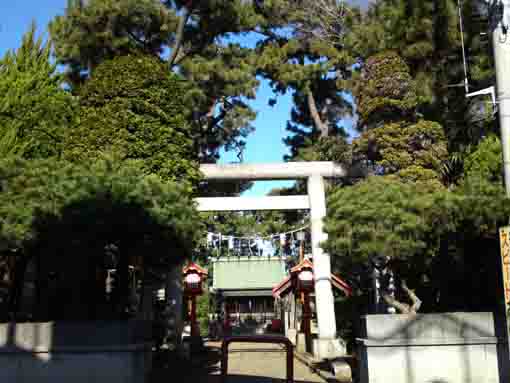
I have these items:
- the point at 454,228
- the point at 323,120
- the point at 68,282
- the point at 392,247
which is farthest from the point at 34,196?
the point at 323,120

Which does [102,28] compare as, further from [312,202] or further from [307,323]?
[307,323]

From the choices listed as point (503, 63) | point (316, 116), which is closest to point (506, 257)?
point (503, 63)

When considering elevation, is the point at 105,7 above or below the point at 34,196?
above

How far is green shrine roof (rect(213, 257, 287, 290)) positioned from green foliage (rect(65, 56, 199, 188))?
2167cm

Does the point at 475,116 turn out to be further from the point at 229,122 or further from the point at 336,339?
the point at 229,122

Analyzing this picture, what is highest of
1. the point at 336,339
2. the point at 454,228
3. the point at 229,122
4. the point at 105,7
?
the point at 105,7

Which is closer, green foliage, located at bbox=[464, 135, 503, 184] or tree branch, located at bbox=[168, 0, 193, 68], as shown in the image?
green foliage, located at bbox=[464, 135, 503, 184]

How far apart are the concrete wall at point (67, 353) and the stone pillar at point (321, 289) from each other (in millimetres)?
8514

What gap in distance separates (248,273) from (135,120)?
2409cm

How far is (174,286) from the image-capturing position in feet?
61.6

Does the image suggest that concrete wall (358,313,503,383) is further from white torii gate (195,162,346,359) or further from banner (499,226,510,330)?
white torii gate (195,162,346,359)

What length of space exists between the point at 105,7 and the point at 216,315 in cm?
2367

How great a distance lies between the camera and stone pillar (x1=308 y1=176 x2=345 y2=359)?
700 inches

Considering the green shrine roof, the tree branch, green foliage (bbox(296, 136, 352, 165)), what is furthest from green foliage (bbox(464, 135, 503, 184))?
the green shrine roof
